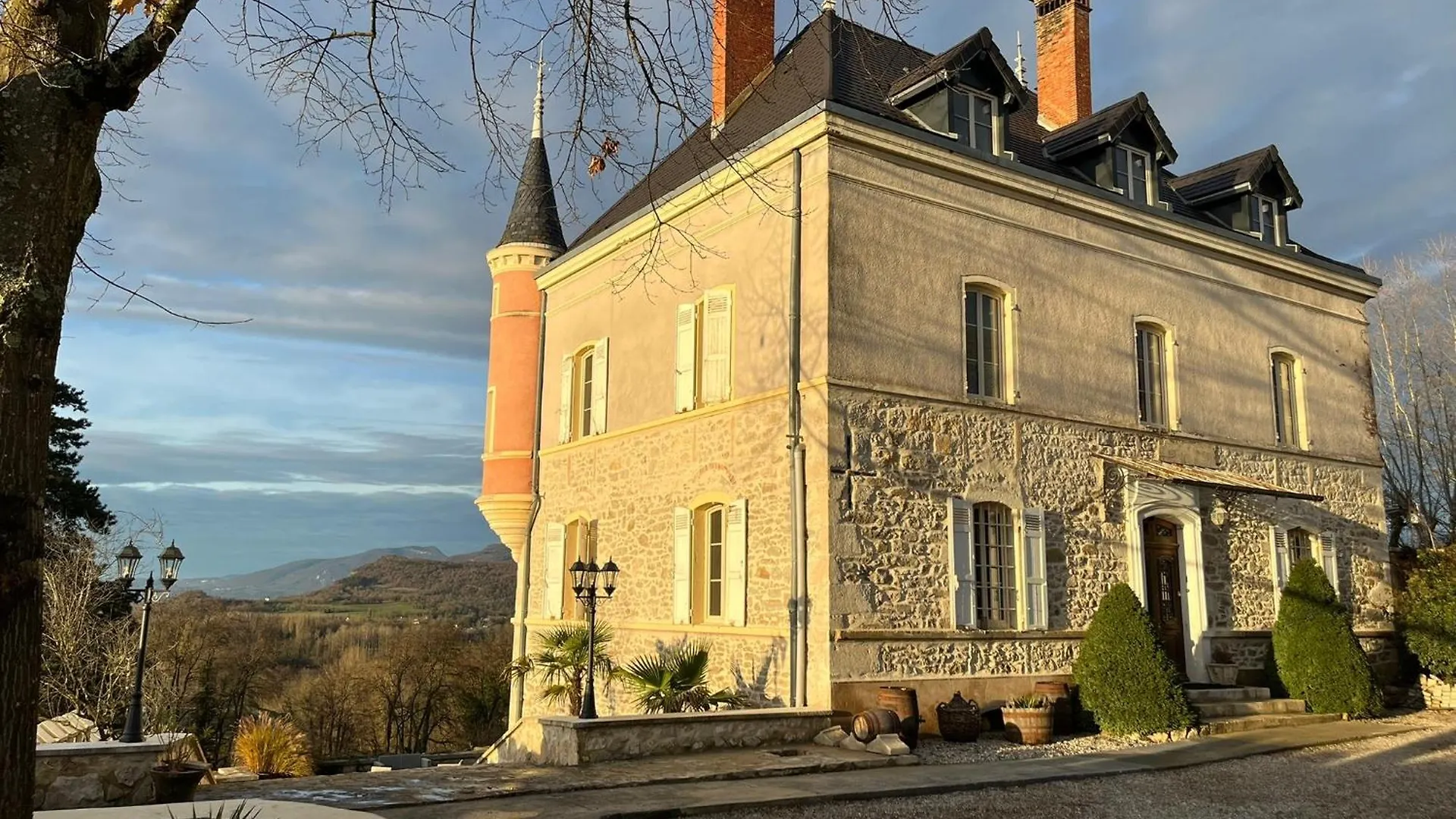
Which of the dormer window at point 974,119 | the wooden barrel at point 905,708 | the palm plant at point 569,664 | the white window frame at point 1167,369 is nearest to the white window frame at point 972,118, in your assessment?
the dormer window at point 974,119

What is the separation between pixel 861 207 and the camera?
1222cm

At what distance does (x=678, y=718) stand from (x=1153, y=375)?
9.23m

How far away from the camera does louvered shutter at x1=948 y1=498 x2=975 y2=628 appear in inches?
479

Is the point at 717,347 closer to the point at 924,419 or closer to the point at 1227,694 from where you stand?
the point at 924,419

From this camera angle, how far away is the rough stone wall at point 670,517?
39.2ft

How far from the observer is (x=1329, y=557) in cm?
1659

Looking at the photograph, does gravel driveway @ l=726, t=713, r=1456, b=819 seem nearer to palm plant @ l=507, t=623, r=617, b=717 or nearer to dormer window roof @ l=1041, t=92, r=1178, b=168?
palm plant @ l=507, t=623, r=617, b=717

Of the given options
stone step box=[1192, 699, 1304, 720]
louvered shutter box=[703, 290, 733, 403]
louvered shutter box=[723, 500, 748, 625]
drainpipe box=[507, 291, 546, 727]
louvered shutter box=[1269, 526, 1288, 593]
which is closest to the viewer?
louvered shutter box=[723, 500, 748, 625]

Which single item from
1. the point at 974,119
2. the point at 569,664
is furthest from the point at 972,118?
the point at 569,664

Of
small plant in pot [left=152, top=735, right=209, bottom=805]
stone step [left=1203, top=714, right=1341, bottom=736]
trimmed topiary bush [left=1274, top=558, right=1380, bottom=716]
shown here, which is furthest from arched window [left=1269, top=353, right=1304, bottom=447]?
small plant in pot [left=152, top=735, right=209, bottom=805]

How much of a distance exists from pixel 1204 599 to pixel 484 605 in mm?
78753

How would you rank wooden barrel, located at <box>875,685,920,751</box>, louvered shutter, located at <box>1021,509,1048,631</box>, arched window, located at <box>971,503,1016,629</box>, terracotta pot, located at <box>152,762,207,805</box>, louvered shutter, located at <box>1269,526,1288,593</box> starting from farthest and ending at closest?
louvered shutter, located at <box>1269,526,1288,593</box>
louvered shutter, located at <box>1021,509,1048,631</box>
arched window, located at <box>971,503,1016,629</box>
wooden barrel, located at <box>875,685,920,751</box>
terracotta pot, located at <box>152,762,207,805</box>

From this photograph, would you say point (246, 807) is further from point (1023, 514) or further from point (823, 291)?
point (1023, 514)

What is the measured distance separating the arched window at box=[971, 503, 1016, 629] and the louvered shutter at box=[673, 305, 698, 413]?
4019 millimetres
